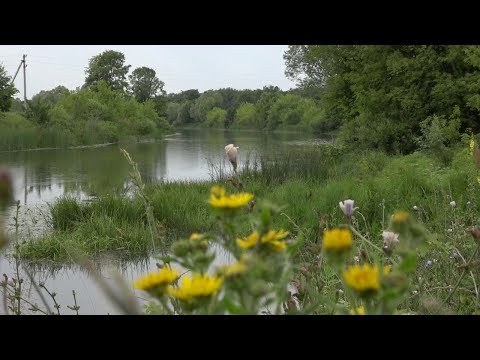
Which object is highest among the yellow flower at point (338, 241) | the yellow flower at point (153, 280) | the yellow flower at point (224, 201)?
the yellow flower at point (224, 201)

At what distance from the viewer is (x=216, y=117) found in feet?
173

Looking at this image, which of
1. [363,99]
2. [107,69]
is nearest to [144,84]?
[107,69]

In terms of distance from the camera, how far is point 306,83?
1891 centimetres

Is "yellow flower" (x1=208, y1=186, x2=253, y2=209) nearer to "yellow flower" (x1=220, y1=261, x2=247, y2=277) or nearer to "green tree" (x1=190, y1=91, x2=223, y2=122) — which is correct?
"yellow flower" (x1=220, y1=261, x2=247, y2=277)

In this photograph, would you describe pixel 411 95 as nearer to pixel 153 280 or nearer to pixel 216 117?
pixel 153 280

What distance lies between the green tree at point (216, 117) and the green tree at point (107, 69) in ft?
56.3

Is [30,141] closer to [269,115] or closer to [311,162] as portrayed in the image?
[311,162]

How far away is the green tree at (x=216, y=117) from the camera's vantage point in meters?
52.4

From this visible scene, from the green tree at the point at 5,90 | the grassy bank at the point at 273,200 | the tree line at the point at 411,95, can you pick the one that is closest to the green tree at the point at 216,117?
the green tree at the point at 5,90

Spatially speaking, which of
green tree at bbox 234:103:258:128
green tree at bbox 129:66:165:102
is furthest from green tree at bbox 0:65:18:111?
green tree at bbox 234:103:258:128

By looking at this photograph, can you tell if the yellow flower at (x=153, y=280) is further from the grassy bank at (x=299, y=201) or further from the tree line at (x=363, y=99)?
the tree line at (x=363, y=99)

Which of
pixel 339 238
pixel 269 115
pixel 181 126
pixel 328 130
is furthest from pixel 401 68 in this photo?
pixel 181 126

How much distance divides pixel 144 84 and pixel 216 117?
42.4 ft
